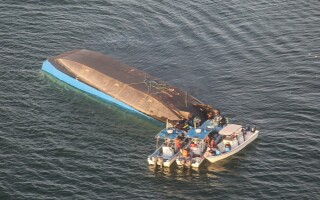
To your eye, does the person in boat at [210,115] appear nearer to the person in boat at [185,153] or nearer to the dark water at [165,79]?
the dark water at [165,79]

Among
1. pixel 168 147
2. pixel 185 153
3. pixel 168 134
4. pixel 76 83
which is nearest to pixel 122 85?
pixel 76 83

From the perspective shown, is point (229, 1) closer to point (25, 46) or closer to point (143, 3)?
point (143, 3)

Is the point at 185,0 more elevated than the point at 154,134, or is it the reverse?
the point at 185,0

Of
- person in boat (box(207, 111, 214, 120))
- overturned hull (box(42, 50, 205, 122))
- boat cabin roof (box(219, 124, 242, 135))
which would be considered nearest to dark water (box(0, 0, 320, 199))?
overturned hull (box(42, 50, 205, 122))

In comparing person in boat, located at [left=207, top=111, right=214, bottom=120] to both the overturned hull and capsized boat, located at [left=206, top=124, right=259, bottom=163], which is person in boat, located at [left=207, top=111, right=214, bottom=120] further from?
capsized boat, located at [left=206, top=124, right=259, bottom=163]

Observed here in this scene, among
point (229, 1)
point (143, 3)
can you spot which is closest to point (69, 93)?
point (143, 3)

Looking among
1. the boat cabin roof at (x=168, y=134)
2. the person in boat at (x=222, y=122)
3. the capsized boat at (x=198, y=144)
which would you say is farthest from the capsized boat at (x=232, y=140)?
the boat cabin roof at (x=168, y=134)

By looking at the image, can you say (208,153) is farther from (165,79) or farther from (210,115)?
(165,79)
